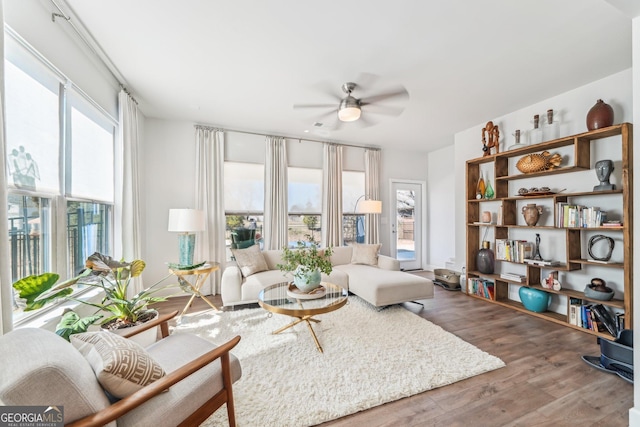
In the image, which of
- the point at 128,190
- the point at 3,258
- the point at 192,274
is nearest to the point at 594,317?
the point at 192,274

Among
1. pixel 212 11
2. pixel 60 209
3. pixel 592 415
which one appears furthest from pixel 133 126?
pixel 592 415

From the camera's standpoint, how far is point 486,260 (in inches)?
155

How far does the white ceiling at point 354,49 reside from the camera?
1.92 meters

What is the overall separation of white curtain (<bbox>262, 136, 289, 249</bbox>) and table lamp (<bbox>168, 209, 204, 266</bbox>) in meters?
1.25

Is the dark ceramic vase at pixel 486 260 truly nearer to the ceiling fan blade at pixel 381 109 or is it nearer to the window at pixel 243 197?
the ceiling fan blade at pixel 381 109

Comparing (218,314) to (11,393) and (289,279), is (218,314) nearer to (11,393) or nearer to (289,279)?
(289,279)

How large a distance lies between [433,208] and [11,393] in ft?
20.8

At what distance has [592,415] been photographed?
5.48 ft

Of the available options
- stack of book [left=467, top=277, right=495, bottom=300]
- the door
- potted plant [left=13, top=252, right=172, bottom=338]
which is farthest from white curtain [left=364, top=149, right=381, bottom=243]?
potted plant [left=13, top=252, right=172, bottom=338]

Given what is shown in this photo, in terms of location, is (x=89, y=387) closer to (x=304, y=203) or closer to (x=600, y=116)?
(x=304, y=203)

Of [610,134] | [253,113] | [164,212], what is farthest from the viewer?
[164,212]

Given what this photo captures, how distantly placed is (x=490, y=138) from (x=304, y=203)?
127 inches

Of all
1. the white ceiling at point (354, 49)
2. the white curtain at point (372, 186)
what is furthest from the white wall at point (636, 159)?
the white curtain at point (372, 186)

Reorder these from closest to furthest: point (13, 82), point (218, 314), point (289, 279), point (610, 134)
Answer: point (13, 82), point (610, 134), point (218, 314), point (289, 279)
